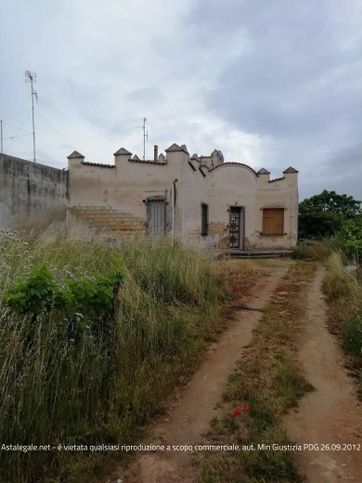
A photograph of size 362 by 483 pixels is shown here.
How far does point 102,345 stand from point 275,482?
71.0 inches

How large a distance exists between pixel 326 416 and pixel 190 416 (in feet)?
3.66

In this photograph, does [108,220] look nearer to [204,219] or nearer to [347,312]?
[204,219]

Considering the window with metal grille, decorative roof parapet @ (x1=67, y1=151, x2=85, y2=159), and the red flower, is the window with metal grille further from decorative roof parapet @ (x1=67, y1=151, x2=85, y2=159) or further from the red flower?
the red flower

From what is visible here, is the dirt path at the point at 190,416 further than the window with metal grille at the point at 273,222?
No

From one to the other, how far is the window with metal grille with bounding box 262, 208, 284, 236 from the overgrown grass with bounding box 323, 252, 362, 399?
7.62 m

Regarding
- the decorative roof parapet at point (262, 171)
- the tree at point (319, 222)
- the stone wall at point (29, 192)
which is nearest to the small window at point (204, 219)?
the decorative roof parapet at point (262, 171)

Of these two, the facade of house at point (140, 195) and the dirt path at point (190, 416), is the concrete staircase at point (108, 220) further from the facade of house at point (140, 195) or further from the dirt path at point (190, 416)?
the dirt path at point (190, 416)

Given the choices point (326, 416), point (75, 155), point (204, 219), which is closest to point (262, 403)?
point (326, 416)

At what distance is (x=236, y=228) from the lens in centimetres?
1667

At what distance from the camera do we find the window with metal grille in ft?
53.5

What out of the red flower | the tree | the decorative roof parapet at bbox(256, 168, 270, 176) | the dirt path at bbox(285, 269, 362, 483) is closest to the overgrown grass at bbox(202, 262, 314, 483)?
the red flower

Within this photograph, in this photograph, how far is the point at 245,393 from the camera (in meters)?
3.15

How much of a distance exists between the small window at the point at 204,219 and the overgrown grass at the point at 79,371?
10504 mm

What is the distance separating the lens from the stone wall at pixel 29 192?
9.97 metres
